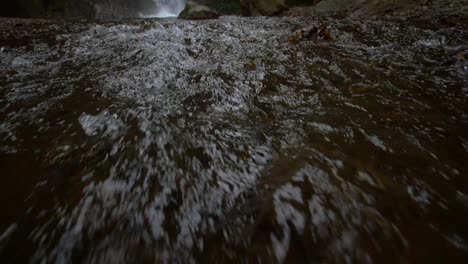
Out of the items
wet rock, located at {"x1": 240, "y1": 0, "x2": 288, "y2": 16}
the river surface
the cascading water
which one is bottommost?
the river surface

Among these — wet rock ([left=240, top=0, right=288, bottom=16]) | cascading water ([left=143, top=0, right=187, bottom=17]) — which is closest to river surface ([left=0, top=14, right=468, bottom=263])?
wet rock ([left=240, top=0, right=288, bottom=16])

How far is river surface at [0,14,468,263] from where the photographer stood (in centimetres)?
131

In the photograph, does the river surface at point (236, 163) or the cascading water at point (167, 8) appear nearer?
the river surface at point (236, 163)

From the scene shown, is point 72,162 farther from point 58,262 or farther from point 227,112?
point 227,112

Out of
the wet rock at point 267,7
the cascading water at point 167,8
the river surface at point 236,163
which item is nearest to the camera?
the river surface at point 236,163

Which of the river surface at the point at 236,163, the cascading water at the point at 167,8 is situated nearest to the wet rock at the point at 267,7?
the river surface at the point at 236,163

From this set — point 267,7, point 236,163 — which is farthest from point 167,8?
point 236,163

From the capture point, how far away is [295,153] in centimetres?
189

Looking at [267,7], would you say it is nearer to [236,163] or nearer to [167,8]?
[236,163]

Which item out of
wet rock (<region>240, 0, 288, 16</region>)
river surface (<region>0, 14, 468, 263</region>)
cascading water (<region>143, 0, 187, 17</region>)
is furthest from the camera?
cascading water (<region>143, 0, 187, 17</region>)

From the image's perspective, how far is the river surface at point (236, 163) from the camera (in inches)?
51.5

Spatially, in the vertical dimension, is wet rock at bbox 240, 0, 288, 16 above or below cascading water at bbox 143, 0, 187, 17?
below

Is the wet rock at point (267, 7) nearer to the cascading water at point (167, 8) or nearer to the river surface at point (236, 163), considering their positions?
the river surface at point (236, 163)

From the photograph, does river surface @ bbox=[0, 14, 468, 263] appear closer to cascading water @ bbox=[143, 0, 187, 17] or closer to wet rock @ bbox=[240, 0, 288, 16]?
wet rock @ bbox=[240, 0, 288, 16]
